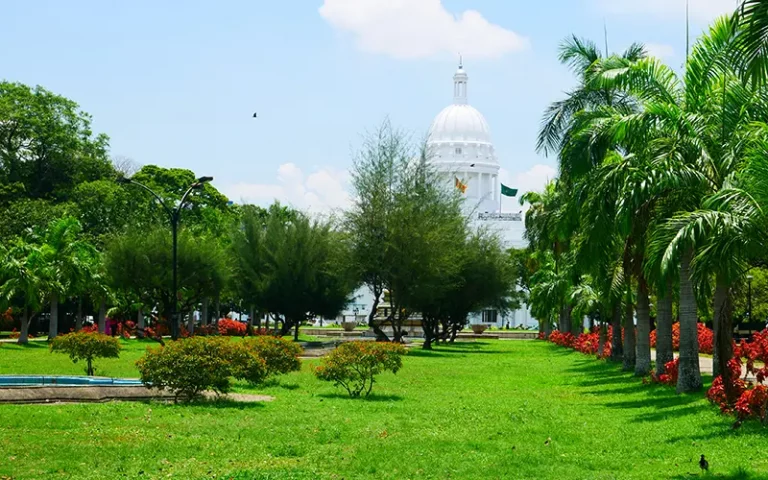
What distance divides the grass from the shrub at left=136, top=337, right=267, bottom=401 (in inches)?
19.2

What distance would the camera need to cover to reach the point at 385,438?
45.8 ft

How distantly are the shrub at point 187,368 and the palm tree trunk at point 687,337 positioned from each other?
8720 mm

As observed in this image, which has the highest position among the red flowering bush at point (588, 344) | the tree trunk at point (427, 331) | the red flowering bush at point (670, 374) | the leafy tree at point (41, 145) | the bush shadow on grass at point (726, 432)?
the leafy tree at point (41, 145)

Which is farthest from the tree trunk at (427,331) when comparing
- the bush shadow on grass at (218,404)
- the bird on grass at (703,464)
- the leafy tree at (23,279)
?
the bird on grass at (703,464)

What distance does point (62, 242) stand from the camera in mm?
45281

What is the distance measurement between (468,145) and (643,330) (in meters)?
106

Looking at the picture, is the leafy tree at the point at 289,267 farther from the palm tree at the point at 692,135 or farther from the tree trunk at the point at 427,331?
the palm tree at the point at 692,135

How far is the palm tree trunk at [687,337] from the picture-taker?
19688 millimetres

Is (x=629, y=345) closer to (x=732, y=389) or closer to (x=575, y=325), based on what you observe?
(x=732, y=389)

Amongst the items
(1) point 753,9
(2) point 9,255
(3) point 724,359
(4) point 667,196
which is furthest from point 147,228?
(1) point 753,9

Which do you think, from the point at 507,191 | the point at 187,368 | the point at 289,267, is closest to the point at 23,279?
the point at 289,267

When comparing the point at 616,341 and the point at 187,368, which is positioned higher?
the point at 616,341

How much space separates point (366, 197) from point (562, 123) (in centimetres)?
2041

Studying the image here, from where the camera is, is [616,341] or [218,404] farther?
[616,341]
